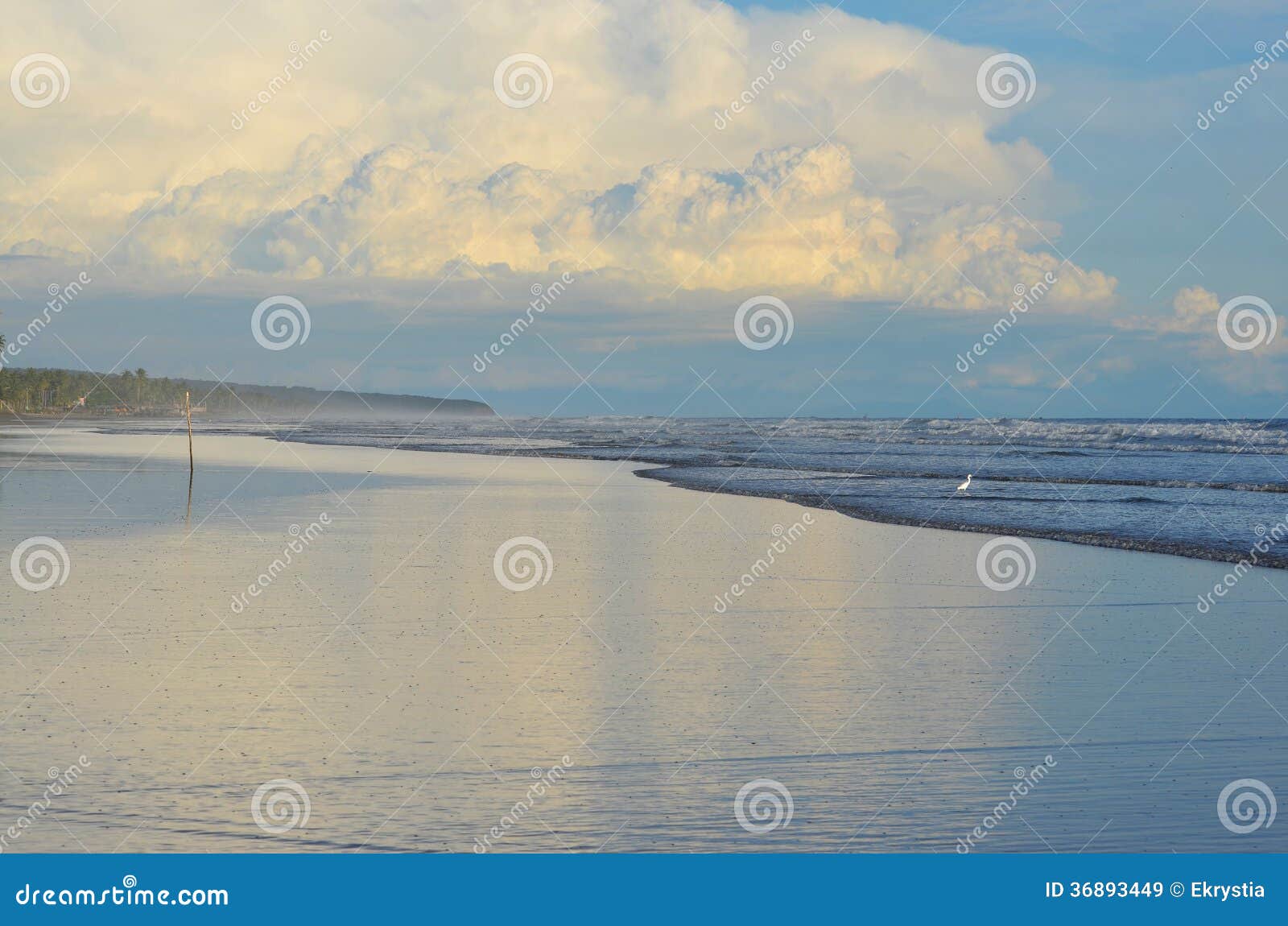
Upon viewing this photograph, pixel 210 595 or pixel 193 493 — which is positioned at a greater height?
pixel 193 493

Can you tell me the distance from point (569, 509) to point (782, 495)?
26.8 ft

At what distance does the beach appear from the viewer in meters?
8.04

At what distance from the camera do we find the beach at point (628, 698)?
804 centimetres

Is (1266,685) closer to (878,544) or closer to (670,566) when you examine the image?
(670,566)

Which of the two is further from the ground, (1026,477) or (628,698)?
(1026,477)

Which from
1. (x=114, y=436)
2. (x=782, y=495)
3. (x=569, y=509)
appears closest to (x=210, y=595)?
(x=569, y=509)

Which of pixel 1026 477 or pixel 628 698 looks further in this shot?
pixel 1026 477

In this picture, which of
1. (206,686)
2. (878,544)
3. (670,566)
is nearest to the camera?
(206,686)

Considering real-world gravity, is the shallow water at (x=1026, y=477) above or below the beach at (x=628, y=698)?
above

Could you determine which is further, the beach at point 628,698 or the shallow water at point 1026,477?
the shallow water at point 1026,477

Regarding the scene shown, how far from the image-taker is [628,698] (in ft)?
36.8

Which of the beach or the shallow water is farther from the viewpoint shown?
the shallow water

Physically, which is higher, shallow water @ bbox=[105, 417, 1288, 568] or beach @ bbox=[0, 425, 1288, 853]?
shallow water @ bbox=[105, 417, 1288, 568]

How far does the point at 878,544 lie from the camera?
77.4 ft
